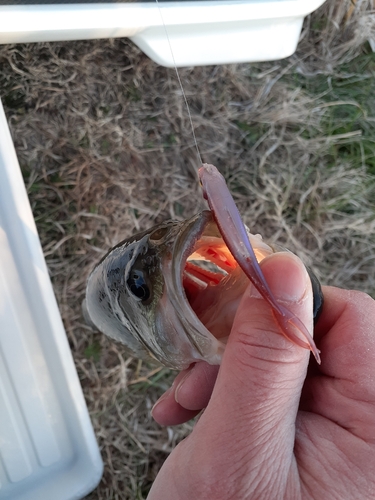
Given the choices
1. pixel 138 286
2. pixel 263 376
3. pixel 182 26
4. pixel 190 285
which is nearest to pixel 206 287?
pixel 190 285

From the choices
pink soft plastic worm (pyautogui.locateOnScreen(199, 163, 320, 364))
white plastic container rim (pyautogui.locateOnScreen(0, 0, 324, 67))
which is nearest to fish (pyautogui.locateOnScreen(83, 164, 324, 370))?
pink soft plastic worm (pyautogui.locateOnScreen(199, 163, 320, 364))

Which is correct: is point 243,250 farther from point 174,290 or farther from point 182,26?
point 182,26

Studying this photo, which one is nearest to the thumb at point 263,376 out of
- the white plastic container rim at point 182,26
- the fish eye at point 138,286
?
the fish eye at point 138,286

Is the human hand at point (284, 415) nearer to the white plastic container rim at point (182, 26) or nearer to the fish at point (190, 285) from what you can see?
the fish at point (190, 285)

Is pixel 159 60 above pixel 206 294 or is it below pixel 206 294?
above

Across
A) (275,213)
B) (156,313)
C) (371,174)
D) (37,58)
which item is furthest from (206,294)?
(371,174)

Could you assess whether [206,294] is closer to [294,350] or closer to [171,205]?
[294,350]

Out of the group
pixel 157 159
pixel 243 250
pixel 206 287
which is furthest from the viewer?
pixel 157 159
